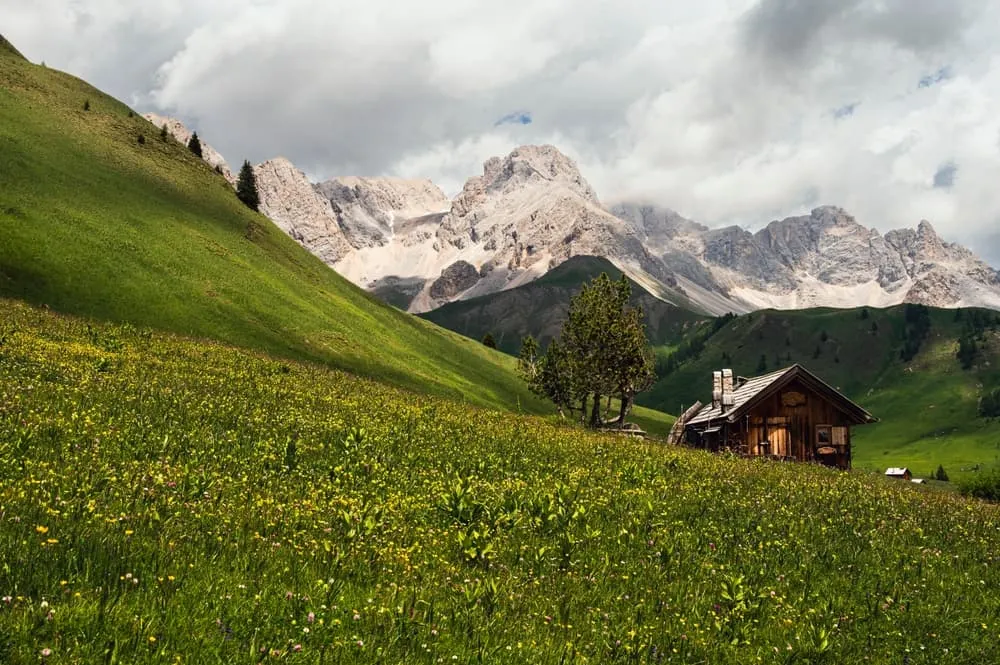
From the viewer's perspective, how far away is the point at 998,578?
12.9 meters

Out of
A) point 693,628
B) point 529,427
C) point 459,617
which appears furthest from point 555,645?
point 529,427

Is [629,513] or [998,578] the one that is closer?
[998,578]

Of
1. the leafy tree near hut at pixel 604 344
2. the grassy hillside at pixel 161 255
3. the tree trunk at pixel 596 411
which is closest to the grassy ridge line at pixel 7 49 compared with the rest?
the grassy hillside at pixel 161 255

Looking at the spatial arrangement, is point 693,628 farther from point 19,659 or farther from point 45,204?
point 45,204

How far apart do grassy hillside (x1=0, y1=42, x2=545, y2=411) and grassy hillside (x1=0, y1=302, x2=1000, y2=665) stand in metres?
33.6

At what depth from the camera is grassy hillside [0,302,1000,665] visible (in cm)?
619

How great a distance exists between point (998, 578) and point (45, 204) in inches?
2685

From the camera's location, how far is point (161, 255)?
60.2 metres

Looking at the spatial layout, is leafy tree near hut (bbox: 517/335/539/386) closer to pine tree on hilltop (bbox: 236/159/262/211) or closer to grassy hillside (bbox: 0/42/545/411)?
grassy hillside (bbox: 0/42/545/411)

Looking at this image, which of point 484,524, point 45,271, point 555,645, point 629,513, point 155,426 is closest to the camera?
point 555,645

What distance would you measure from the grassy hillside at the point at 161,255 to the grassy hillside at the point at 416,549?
33.6 meters

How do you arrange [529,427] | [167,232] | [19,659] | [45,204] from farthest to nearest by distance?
[167,232] < [45,204] < [529,427] < [19,659]

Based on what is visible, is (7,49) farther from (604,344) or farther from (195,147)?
(604,344)

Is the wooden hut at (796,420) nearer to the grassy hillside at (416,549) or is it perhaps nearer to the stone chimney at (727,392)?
the stone chimney at (727,392)
